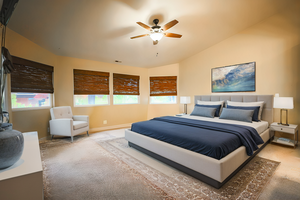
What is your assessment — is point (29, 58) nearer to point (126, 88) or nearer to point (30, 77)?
point (30, 77)

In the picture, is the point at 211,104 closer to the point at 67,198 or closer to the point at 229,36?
the point at 229,36

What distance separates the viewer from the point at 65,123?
12.2 ft

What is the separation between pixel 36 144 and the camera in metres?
2.01

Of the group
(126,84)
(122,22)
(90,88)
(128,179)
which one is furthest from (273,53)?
(90,88)

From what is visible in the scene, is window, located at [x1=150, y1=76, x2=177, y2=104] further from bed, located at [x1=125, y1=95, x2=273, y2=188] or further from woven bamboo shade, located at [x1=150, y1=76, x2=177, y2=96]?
bed, located at [x1=125, y1=95, x2=273, y2=188]

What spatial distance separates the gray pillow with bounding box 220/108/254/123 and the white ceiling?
208 centimetres

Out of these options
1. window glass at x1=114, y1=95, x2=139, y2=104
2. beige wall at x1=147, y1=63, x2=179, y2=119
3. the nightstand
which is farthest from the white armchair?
the nightstand

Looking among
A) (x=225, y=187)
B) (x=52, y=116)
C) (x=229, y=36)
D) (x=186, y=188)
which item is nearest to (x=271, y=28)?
(x=229, y=36)

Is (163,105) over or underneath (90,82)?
underneath

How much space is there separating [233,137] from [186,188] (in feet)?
3.28

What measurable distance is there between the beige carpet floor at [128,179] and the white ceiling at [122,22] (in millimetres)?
2473

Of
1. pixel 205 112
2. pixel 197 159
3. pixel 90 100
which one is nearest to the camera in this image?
pixel 197 159

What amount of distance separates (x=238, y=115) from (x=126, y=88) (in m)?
3.71

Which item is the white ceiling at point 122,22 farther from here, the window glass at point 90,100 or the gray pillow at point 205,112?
the gray pillow at point 205,112
